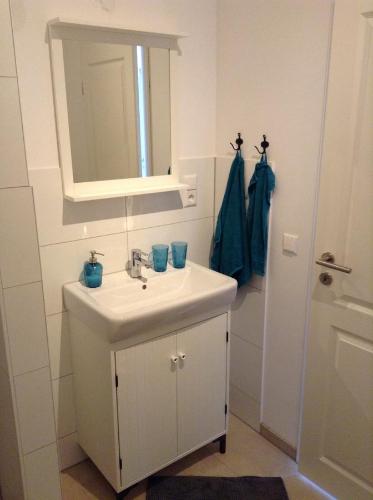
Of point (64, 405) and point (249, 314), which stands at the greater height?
point (249, 314)

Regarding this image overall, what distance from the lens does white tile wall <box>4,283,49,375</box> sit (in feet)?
4.33

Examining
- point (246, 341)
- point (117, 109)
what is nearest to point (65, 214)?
point (117, 109)

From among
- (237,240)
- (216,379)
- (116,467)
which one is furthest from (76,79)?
(116,467)

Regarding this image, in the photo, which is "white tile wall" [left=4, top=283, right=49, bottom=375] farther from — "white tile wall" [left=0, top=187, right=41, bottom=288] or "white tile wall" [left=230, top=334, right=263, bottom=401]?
"white tile wall" [left=230, top=334, right=263, bottom=401]

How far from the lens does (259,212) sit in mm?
2037

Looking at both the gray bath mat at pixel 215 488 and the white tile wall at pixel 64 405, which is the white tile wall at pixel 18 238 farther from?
the gray bath mat at pixel 215 488

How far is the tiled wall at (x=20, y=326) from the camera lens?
1215 mm

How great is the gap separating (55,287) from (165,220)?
62 cm

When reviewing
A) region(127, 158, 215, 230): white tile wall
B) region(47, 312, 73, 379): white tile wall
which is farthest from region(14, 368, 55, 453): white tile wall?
region(127, 158, 215, 230): white tile wall

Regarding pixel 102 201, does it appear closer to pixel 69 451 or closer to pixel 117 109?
pixel 117 109

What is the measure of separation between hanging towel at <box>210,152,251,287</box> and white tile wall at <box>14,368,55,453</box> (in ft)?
3.50

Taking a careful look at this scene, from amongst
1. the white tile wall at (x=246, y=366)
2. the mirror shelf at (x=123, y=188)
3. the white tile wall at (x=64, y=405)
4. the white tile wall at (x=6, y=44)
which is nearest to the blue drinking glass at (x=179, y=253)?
the mirror shelf at (x=123, y=188)

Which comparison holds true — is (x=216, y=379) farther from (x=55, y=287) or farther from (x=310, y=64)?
(x=310, y=64)

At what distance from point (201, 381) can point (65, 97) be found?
1.31 meters
